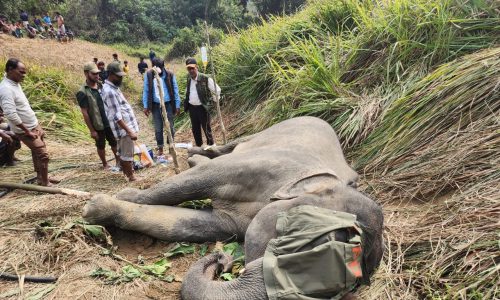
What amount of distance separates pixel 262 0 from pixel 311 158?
3083cm

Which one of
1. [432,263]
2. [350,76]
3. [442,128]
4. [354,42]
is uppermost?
[354,42]

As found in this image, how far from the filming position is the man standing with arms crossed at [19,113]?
432 centimetres

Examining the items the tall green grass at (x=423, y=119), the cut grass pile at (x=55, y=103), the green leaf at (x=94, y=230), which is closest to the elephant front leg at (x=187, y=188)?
the green leaf at (x=94, y=230)

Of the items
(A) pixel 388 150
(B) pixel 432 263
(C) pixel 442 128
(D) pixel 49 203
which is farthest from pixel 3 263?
(C) pixel 442 128

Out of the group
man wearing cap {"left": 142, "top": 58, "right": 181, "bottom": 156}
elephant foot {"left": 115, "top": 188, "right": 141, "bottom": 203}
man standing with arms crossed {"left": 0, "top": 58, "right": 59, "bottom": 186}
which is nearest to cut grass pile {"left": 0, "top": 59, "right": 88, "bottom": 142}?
man wearing cap {"left": 142, "top": 58, "right": 181, "bottom": 156}

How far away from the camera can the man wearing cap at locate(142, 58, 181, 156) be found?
6129mm

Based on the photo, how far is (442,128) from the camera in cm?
371

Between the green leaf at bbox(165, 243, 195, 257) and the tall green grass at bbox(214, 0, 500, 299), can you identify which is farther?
the green leaf at bbox(165, 243, 195, 257)

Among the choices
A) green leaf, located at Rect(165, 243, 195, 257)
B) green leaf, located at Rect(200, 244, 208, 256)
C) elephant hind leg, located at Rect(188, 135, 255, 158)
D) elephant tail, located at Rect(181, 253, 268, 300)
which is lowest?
green leaf, located at Rect(200, 244, 208, 256)

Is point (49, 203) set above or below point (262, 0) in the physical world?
below

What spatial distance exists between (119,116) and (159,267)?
2347 mm

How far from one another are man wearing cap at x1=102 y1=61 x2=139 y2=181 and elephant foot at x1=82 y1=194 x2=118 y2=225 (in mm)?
1656

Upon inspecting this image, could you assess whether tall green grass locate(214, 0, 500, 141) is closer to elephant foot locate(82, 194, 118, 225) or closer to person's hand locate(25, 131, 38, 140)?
elephant foot locate(82, 194, 118, 225)

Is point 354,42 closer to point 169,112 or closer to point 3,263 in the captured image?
point 169,112
